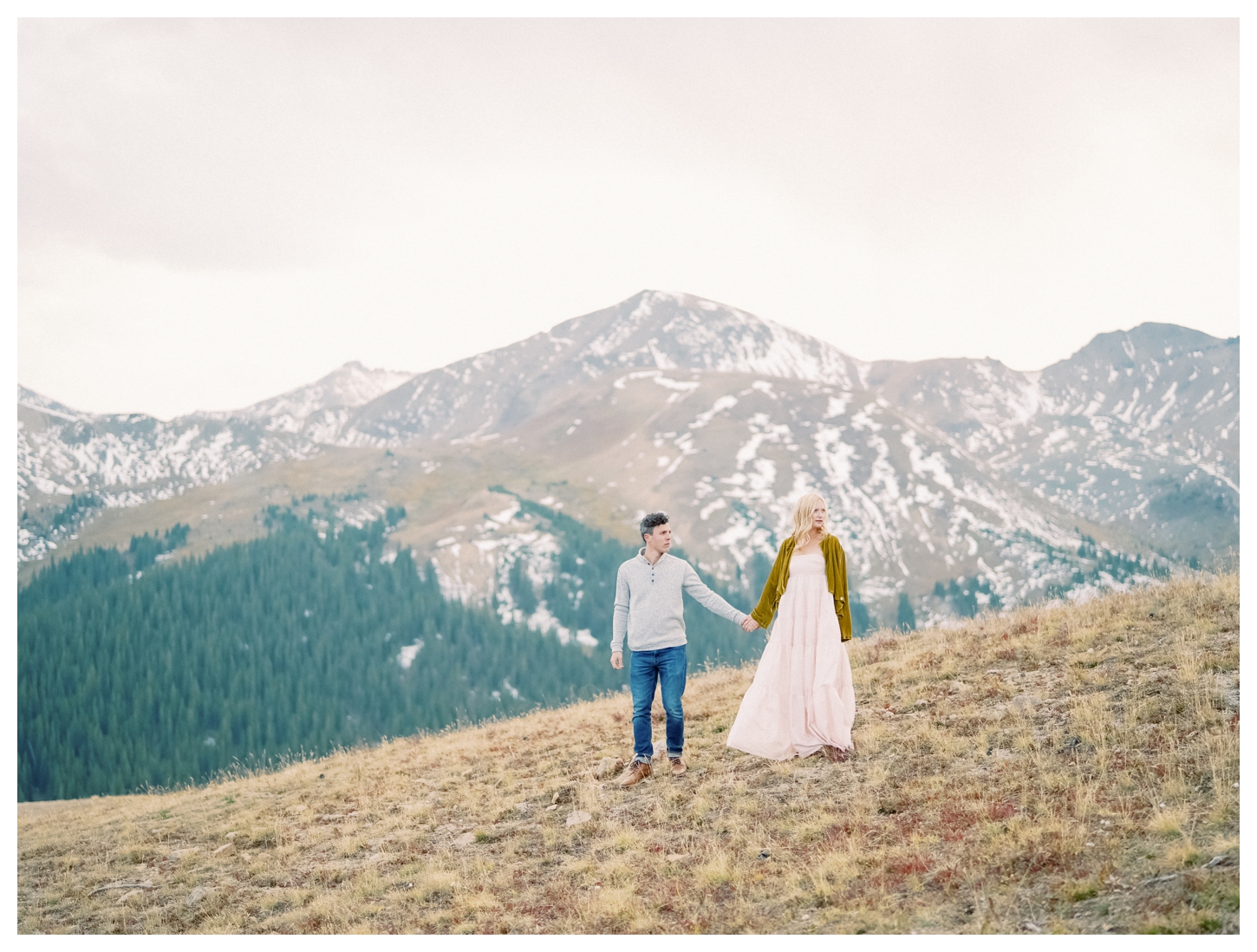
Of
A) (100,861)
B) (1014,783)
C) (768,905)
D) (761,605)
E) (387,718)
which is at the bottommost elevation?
(387,718)

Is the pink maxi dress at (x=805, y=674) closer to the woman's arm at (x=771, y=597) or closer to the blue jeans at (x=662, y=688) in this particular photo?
the woman's arm at (x=771, y=597)

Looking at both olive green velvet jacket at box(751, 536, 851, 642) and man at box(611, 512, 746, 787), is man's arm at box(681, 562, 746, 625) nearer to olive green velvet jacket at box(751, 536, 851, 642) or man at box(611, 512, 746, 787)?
man at box(611, 512, 746, 787)

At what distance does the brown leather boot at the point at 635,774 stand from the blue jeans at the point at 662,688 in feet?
0.86

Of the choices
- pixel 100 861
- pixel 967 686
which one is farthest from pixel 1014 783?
pixel 100 861

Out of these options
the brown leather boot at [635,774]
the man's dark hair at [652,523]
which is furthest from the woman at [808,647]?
the brown leather boot at [635,774]

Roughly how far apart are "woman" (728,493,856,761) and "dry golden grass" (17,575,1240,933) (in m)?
0.43

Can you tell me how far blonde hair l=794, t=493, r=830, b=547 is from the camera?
11.0 m

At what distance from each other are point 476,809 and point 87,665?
645 ft

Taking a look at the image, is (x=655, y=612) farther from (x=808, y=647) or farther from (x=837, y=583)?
(x=837, y=583)

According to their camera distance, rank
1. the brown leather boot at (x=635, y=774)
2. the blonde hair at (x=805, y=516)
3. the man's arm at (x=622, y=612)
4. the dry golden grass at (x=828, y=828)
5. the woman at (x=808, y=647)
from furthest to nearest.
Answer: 1. the brown leather boot at (x=635, y=774)
2. the man's arm at (x=622, y=612)
3. the woman at (x=808, y=647)
4. the blonde hair at (x=805, y=516)
5. the dry golden grass at (x=828, y=828)

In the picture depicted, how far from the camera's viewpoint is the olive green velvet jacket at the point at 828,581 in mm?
11258

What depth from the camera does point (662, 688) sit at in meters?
11.0

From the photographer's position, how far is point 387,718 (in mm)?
174250

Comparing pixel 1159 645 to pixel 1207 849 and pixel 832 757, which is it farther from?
pixel 1207 849
